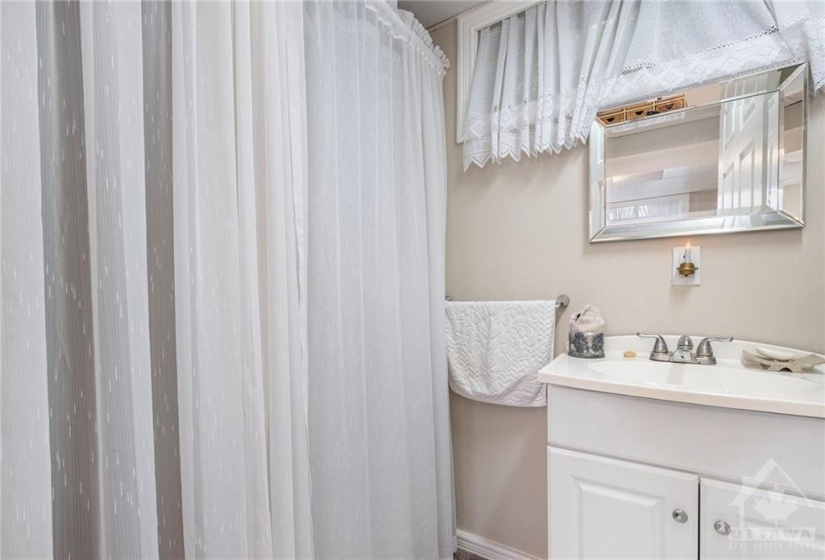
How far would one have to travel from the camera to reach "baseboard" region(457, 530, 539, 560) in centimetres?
150

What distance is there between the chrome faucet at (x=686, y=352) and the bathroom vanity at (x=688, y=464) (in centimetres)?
3

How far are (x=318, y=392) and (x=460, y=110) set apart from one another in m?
1.27

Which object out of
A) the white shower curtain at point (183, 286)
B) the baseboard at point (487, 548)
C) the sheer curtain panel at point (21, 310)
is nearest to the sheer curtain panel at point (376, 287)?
the white shower curtain at point (183, 286)

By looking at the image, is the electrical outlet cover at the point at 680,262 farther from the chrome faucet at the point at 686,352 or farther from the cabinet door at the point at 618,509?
the cabinet door at the point at 618,509

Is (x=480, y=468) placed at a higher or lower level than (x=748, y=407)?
lower

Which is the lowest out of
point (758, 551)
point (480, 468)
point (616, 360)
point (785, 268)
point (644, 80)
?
point (480, 468)

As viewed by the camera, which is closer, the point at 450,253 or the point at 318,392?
the point at 318,392

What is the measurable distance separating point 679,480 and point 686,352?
438 mm

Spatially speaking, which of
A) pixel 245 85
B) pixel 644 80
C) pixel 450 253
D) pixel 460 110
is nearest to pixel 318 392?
pixel 245 85

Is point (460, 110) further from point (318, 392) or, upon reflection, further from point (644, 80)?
point (318, 392)

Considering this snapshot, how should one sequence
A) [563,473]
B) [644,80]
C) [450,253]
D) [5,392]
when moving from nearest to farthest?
1. [5,392]
2. [563,473]
3. [644,80]
4. [450,253]

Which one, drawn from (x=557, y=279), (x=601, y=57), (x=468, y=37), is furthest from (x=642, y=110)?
(x=468, y=37)

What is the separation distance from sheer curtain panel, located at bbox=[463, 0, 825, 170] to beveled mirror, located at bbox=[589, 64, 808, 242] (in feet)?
0.16

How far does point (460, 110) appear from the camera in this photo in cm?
162
